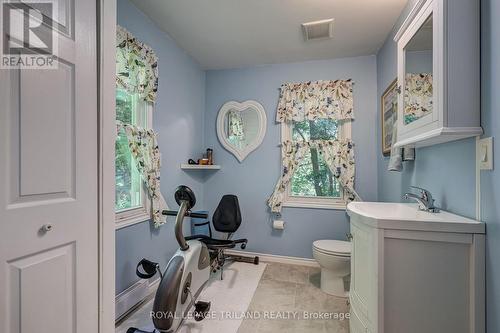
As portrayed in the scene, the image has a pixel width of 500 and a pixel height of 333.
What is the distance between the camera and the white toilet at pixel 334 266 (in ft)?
7.06

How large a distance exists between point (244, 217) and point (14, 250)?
2.43 meters

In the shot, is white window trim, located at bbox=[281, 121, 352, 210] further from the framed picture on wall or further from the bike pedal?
the bike pedal

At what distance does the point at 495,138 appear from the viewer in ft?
3.16

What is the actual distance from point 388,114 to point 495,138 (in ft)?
4.79

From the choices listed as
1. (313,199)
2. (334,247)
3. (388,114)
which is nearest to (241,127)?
(313,199)

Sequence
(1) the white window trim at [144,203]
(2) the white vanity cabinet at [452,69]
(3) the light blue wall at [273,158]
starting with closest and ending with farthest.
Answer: (2) the white vanity cabinet at [452,69] < (1) the white window trim at [144,203] < (3) the light blue wall at [273,158]

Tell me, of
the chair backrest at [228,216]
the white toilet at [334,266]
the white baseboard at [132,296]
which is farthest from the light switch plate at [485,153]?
the white baseboard at [132,296]

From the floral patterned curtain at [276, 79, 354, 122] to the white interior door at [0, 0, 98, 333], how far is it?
7.07ft

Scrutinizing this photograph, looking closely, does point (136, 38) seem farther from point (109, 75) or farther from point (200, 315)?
point (200, 315)

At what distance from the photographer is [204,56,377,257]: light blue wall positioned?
2.78m

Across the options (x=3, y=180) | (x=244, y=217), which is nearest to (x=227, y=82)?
(x=244, y=217)

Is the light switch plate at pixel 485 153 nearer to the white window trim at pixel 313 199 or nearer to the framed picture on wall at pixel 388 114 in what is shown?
the framed picture on wall at pixel 388 114

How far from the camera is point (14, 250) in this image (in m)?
0.86

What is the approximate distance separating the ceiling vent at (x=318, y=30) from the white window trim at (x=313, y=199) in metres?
0.97
